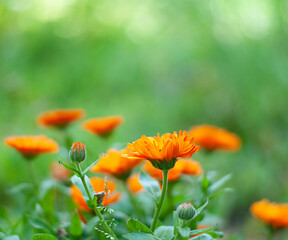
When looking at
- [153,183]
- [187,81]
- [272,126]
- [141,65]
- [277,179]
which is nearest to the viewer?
[153,183]

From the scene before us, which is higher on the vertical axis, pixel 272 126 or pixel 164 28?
pixel 164 28

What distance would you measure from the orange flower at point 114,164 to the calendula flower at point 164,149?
0.52 ft

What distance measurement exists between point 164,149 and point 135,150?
42mm

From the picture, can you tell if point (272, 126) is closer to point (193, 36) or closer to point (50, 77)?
point (193, 36)

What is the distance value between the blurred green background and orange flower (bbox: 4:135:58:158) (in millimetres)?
783

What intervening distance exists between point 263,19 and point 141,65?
1250 mm

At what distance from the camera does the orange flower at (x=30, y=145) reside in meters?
0.71

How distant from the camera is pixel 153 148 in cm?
48

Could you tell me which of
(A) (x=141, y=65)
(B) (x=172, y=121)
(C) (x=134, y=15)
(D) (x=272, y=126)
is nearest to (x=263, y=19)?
(D) (x=272, y=126)

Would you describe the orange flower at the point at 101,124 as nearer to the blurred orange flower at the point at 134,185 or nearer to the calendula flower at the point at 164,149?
the blurred orange flower at the point at 134,185

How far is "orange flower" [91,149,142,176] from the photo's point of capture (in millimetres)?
652

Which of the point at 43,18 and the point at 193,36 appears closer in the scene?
the point at 193,36

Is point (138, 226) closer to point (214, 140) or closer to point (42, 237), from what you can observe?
point (42, 237)

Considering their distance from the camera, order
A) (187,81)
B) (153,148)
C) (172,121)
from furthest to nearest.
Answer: (187,81), (172,121), (153,148)
